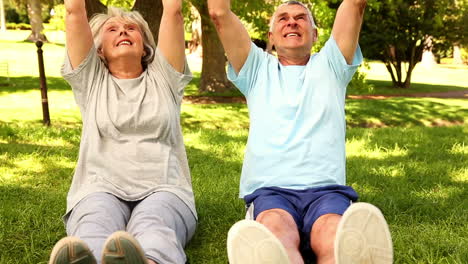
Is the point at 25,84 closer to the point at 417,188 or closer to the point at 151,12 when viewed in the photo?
the point at 151,12

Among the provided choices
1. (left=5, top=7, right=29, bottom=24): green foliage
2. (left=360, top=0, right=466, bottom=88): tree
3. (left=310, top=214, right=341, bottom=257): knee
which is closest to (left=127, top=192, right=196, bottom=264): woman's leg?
(left=310, top=214, right=341, bottom=257): knee

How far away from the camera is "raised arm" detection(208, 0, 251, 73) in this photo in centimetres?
303

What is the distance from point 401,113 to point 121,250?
1170 centimetres

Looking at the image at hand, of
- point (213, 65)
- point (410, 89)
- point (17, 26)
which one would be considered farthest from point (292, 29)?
point (17, 26)

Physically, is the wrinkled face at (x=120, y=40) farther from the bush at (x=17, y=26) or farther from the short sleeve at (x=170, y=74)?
the bush at (x=17, y=26)

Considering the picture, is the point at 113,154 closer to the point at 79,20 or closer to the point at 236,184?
the point at 79,20

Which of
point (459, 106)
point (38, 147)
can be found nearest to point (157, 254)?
point (38, 147)

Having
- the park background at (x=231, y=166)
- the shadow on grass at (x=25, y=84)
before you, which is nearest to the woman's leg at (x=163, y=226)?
the park background at (x=231, y=166)

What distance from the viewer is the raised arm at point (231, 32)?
303 centimetres

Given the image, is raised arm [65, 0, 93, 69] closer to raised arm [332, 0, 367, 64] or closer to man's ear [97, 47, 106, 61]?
man's ear [97, 47, 106, 61]

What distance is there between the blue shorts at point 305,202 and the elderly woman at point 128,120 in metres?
0.43

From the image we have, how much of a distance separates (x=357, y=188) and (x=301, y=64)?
5.20ft

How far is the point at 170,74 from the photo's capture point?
3154mm

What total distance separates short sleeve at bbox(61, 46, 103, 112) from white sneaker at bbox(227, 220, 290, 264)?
4.43 feet
